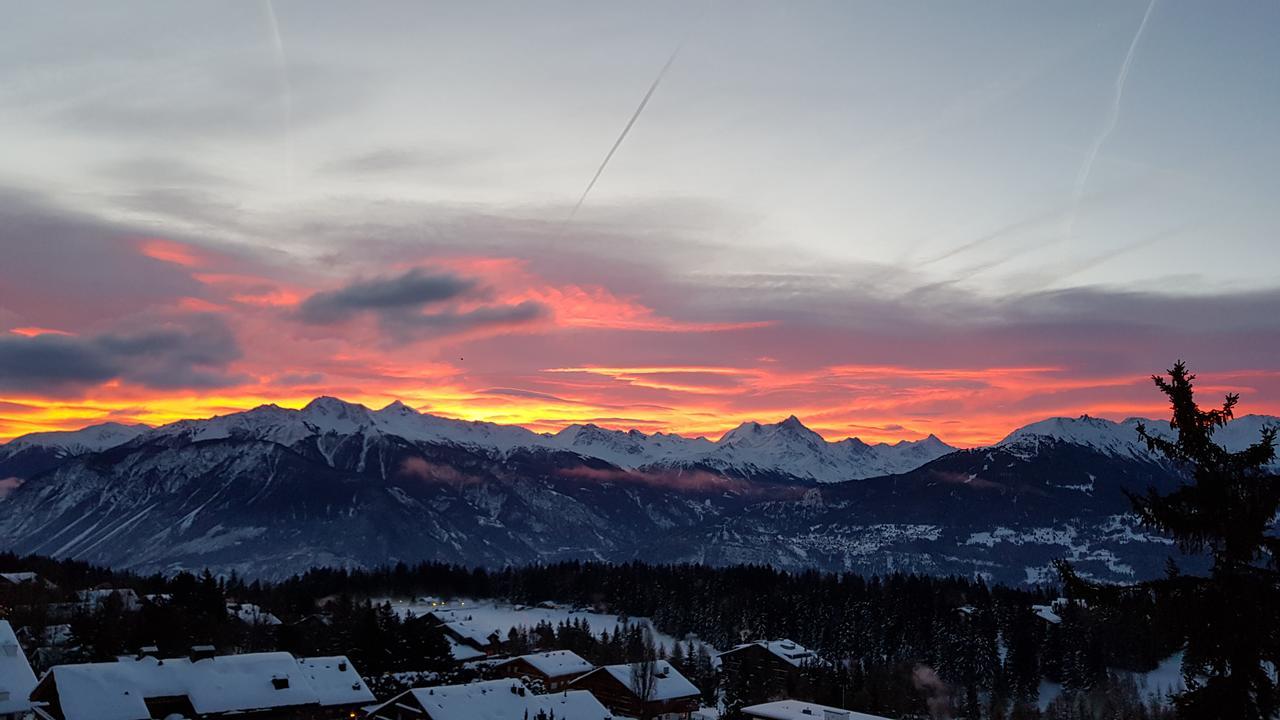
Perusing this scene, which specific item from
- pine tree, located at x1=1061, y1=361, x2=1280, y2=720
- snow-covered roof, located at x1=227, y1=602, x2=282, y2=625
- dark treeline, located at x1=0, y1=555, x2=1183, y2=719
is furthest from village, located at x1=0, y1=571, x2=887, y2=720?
pine tree, located at x1=1061, y1=361, x2=1280, y2=720

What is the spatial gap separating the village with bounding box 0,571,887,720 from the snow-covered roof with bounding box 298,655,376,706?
14cm

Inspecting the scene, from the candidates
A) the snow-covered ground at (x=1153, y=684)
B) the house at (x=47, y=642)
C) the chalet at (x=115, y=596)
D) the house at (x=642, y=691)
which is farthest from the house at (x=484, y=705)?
the snow-covered ground at (x=1153, y=684)

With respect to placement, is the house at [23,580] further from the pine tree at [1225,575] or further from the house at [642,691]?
the pine tree at [1225,575]

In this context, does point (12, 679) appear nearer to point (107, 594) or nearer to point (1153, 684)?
point (107, 594)

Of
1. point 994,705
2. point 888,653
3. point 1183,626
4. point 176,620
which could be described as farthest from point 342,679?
point 888,653

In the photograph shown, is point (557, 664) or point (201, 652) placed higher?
point (201, 652)

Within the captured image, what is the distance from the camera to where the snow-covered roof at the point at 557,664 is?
12288 centimetres

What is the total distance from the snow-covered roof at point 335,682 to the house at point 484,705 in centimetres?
229

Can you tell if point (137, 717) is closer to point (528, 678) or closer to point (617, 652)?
point (528, 678)

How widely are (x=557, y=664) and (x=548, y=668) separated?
213 cm

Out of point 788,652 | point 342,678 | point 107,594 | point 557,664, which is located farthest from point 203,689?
point 788,652

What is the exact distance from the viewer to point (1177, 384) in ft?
54.7

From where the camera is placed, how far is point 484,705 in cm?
8025

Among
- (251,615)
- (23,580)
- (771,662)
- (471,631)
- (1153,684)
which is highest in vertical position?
(23,580)
